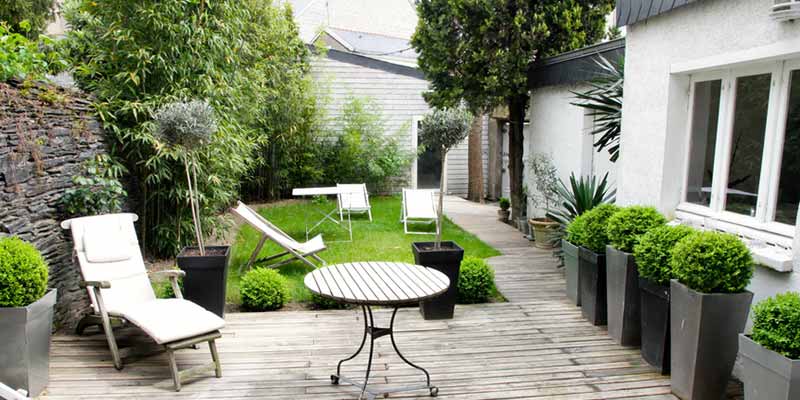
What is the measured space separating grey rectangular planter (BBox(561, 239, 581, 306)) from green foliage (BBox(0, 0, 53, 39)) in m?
10.6

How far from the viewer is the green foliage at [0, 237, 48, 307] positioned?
2896mm

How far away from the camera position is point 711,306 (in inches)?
115

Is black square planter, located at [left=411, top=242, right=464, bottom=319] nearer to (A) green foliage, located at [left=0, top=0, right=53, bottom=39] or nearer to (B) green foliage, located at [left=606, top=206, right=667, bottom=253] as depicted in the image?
(B) green foliage, located at [left=606, top=206, right=667, bottom=253]

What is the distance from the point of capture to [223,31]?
5781 mm

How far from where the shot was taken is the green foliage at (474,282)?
4.79m

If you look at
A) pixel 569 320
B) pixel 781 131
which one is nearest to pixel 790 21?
pixel 781 131

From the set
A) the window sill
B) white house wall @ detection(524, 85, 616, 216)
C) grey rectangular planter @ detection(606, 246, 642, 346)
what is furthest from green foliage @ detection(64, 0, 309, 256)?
the window sill

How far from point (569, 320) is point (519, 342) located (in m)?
0.70

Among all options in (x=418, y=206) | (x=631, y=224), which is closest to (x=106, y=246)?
(x=631, y=224)

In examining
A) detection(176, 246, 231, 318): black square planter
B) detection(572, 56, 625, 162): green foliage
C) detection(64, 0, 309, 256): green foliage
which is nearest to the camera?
detection(176, 246, 231, 318): black square planter

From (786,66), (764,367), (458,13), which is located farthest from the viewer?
(458,13)

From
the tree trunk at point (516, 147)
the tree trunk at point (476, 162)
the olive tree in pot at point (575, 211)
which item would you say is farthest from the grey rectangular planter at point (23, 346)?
the tree trunk at point (476, 162)

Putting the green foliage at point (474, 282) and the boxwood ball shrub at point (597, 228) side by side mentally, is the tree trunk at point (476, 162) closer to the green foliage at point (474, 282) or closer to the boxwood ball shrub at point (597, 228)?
the green foliage at point (474, 282)

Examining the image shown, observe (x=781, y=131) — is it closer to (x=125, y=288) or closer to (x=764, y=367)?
(x=764, y=367)
